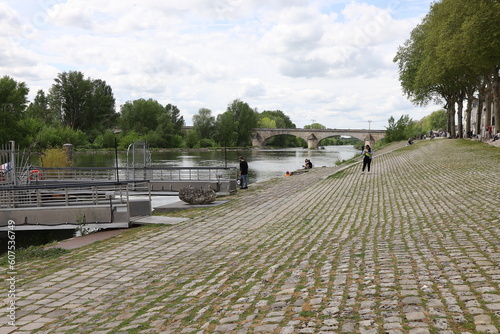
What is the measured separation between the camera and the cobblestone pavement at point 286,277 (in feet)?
15.5

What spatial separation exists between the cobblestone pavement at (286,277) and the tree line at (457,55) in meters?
20.1

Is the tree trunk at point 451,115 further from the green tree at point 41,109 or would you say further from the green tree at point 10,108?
the green tree at point 41,109

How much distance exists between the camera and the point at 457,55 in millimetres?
33656

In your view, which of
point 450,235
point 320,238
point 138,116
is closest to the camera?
point 450,235

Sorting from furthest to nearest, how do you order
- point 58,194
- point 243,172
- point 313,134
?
point 313,134
point 243,172
point 58,194

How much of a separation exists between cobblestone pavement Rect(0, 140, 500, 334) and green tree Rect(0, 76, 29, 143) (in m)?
59.0

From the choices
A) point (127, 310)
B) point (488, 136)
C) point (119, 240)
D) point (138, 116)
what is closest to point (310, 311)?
point (127, 310)

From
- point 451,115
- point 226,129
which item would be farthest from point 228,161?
point 226,129

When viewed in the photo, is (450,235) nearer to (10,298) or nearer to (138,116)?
(10,298)

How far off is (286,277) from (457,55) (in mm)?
32812

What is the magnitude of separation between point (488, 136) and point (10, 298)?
43859 millimetres

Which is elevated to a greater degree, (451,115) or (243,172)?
(451,115)

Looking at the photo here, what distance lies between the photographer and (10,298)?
6.56 m

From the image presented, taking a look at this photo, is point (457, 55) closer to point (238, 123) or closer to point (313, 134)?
point (238, 123)
